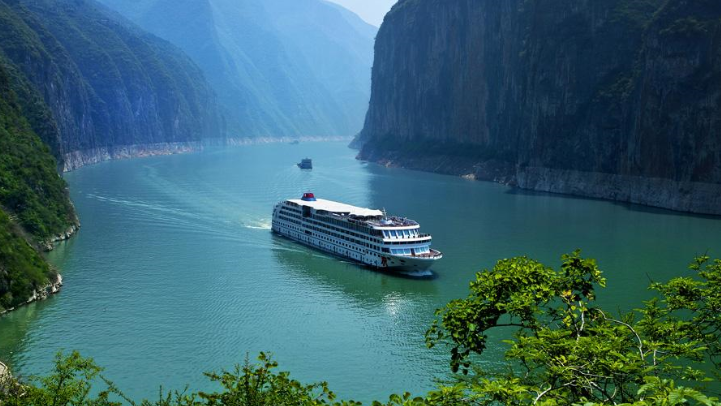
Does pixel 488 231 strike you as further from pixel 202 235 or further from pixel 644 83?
pixel 644 83

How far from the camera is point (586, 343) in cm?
1521

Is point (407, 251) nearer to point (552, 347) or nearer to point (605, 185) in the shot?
point (552, 347)

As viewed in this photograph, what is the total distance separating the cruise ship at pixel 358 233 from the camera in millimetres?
65062

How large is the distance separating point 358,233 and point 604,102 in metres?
85.0

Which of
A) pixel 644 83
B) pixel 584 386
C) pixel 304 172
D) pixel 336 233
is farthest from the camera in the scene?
pixel 304 172

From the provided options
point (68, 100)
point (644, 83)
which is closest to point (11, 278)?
point (644, 83)

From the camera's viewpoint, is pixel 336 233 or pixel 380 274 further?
pixel 336 233

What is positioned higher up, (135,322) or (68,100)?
(68,100)

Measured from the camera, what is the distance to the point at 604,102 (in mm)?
137375

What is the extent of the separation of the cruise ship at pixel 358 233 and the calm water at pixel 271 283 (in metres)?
1.67

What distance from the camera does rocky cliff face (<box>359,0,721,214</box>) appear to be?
111m

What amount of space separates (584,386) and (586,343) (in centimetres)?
169

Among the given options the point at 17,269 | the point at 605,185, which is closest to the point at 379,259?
the point at 17,269

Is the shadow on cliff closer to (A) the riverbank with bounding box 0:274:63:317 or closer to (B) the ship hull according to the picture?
(B) the ship hull
